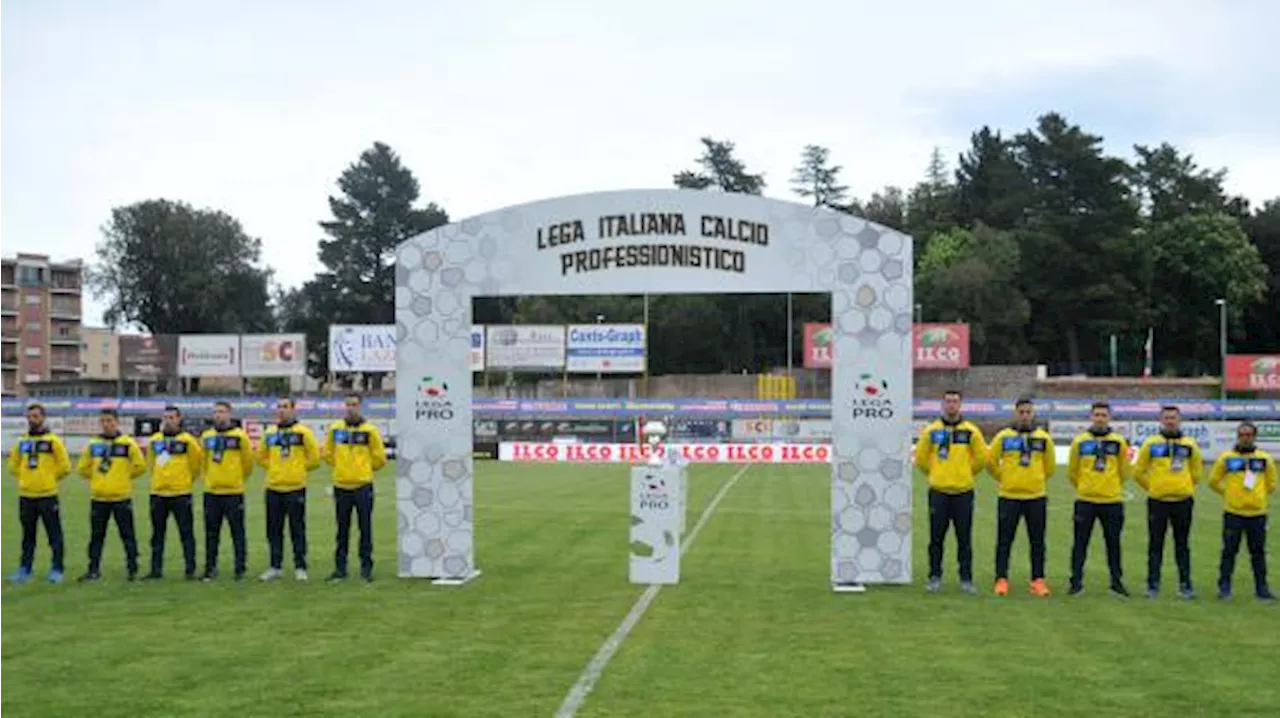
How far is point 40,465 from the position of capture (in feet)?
47.6

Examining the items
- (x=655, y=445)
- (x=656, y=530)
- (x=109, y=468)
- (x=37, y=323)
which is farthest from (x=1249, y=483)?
(x=37, y=323)

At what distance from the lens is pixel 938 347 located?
6644 centimetres

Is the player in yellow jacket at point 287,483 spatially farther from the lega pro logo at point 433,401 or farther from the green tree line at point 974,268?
the green tree line at point 974,268

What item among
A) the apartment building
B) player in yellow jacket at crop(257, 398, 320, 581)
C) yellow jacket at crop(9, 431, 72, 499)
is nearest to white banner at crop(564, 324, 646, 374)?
player in yellow jacket at crop(257, 398, 320, 581)

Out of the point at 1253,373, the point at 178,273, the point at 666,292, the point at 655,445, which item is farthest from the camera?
the point at 178,273

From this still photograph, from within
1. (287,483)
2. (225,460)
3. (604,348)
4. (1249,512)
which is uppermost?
(604,348)

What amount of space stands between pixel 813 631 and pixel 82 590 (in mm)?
7501

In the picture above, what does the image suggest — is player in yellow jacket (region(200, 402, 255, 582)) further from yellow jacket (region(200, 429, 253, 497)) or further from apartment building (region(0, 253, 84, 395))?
apartment building (region(0, 253, 84, 395))

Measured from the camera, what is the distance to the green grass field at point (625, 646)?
26.7 ft

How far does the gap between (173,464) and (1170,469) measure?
408 inches

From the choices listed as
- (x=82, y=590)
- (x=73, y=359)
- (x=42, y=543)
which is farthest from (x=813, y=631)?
(x=73, y=359)

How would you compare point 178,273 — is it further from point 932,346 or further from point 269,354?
point 932,346

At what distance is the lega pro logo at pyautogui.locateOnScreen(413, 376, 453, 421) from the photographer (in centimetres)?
1456

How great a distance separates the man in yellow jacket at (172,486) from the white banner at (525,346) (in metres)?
46.9
